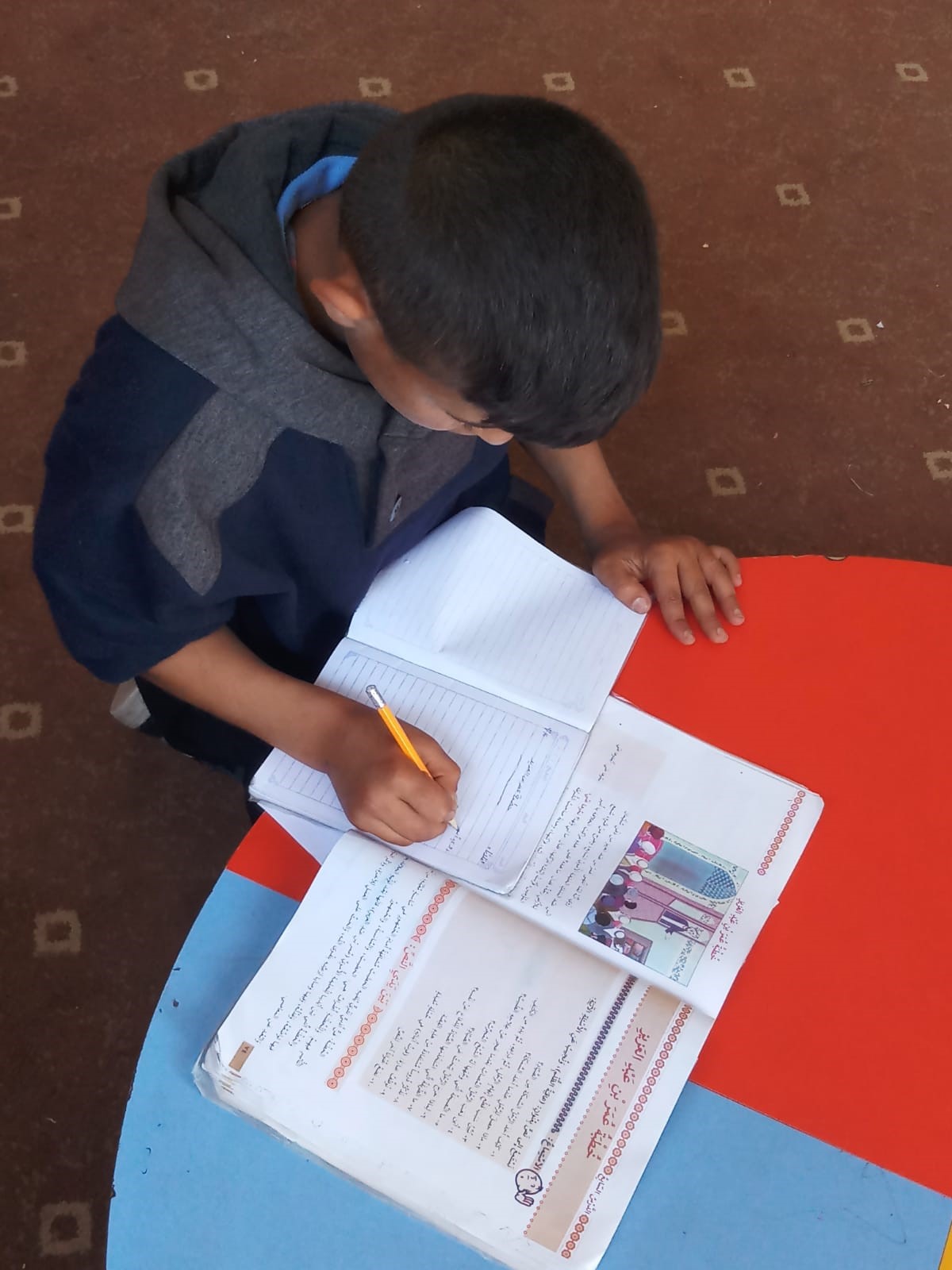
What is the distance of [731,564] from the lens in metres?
0.83

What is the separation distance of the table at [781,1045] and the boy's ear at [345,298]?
1.10ft

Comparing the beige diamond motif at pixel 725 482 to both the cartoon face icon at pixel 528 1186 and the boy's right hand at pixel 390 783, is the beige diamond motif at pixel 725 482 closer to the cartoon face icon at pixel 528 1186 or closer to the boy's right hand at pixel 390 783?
the boy's right hand at pixel 390 783

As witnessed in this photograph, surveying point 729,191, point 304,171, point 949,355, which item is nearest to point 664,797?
point 304,171

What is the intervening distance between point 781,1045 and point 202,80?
175cm

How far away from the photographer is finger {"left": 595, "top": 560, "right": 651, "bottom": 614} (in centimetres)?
81

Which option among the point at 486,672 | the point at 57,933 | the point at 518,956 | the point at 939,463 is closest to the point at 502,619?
the point at 486,672

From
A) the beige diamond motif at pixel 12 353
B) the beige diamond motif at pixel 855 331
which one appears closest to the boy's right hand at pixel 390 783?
the beige diamond motif at pixel 12 353

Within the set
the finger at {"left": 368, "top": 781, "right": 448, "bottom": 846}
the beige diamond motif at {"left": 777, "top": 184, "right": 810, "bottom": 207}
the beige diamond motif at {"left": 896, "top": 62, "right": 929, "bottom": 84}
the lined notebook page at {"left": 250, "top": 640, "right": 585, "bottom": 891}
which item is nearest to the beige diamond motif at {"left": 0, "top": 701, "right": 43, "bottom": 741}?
the lined notebook page at {"left": 250, "top": 640, "right": 585, "bottom": 891}

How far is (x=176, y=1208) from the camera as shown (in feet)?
1.92

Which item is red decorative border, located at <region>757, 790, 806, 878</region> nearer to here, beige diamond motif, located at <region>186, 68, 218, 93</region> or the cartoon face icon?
the cartoon face icon

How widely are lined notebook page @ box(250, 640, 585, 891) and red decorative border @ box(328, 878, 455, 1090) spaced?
25 mm

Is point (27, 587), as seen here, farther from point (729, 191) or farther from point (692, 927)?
point (729, 191)

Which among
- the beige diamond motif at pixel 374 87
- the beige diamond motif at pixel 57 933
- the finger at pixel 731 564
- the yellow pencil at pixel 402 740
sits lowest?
the beige diamond motif at pixel 57 933

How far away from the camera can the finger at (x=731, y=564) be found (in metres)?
0.82
